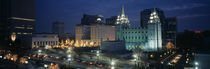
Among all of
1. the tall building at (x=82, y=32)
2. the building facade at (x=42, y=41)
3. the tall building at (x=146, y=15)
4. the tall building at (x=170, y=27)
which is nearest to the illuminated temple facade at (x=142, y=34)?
the building facade at (x=42, y=41)

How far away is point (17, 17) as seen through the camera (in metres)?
127

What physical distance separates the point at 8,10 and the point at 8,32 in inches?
719

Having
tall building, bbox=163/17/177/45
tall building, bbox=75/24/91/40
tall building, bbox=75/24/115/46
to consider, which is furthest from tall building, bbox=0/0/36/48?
tall building, bbox=163/17/177/45

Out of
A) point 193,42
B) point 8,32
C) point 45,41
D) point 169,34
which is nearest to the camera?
point 193,42

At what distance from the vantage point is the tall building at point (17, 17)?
119250mm

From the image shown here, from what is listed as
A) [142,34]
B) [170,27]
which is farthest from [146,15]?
[142,34]

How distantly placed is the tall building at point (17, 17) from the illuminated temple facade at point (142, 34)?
7314cm

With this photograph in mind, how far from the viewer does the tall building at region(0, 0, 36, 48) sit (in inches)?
4695

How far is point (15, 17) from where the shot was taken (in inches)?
4931

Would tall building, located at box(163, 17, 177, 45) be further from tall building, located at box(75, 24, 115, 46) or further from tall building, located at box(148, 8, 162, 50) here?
tall building, located at box(148, 8, 162, 50)

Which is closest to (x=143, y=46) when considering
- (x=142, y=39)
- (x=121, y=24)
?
(x=142, y=39)

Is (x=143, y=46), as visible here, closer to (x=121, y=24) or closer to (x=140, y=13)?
(x=121, y=24)

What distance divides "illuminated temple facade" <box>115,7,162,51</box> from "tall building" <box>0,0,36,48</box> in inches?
2880

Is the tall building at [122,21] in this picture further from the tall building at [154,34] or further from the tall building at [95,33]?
the tall building at [95,33]
